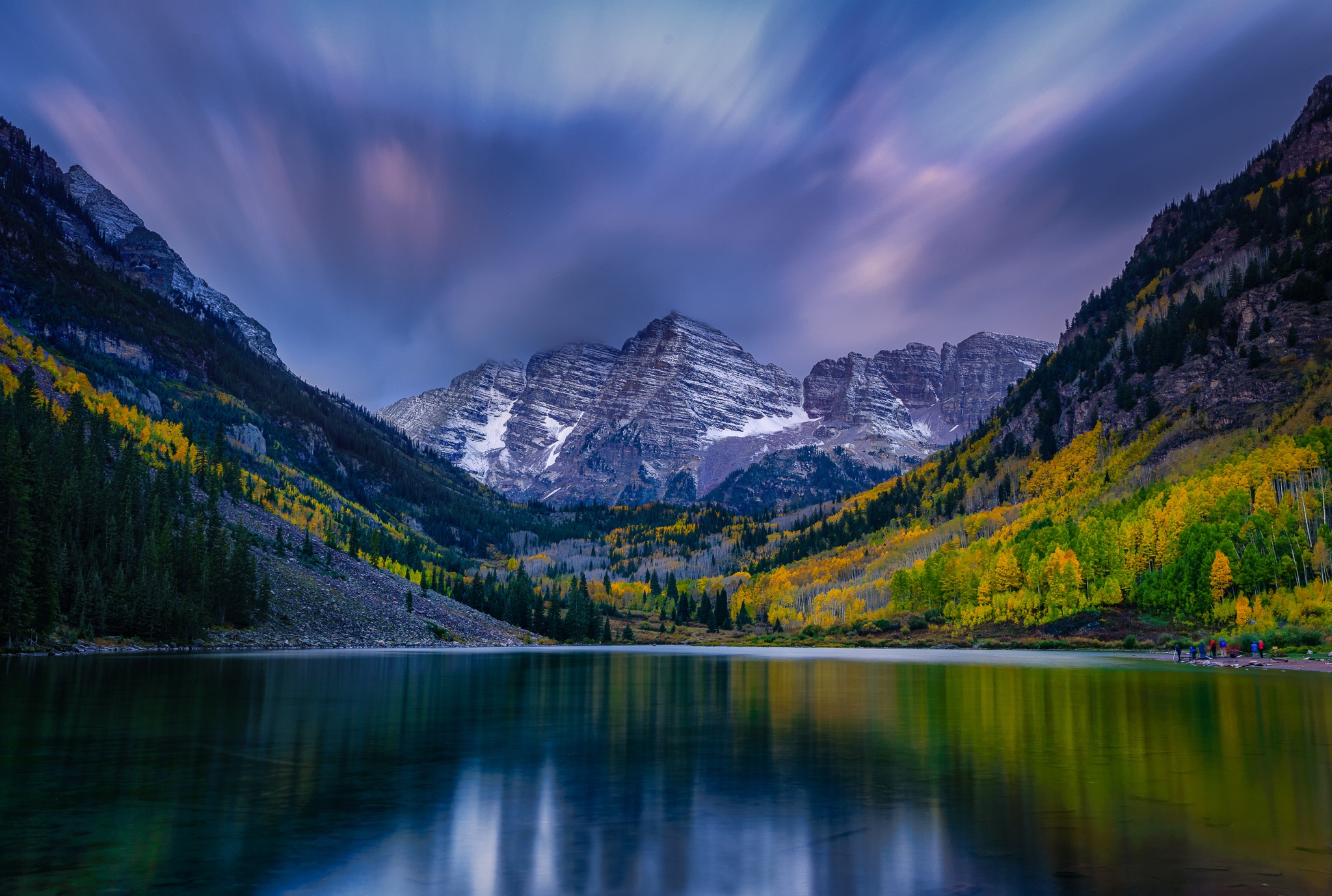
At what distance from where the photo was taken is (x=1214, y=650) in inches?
3469

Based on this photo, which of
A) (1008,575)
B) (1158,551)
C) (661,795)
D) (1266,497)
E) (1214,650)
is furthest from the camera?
(1008,575)

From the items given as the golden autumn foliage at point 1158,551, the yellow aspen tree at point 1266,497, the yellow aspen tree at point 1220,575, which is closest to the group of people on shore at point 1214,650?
the golden autumn foliage at point 1158,551

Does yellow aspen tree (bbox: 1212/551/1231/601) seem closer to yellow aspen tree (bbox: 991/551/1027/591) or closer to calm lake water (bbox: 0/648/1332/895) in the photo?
yellow aspen tree (bbox: 991/551/1027/591)

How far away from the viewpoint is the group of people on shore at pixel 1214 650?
3091 inches

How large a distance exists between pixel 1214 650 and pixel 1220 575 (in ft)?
65.7

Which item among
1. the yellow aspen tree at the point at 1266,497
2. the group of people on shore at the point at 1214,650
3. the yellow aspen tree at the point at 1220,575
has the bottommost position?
the group of people on shore at the point at 1214,650

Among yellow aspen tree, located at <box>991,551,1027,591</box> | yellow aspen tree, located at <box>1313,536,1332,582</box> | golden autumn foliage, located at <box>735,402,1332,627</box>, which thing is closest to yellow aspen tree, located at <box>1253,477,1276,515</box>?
golden autumn foliage, located at <box>735,402,1332,627</box>

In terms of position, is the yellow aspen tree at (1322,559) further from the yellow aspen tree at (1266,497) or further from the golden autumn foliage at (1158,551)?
the yellow aspen tree at (1266,497)

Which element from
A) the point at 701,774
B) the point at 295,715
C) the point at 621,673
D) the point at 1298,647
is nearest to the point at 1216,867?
the point at 701,774

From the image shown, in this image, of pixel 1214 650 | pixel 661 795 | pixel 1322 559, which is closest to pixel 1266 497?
pixel 1322 559

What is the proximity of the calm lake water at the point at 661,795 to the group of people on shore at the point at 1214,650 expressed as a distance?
1689 inches

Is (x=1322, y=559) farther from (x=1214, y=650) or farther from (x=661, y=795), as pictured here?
(x=661, y=795)

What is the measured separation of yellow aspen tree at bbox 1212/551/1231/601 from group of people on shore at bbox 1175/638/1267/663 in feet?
40.7

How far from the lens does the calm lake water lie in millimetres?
13805
